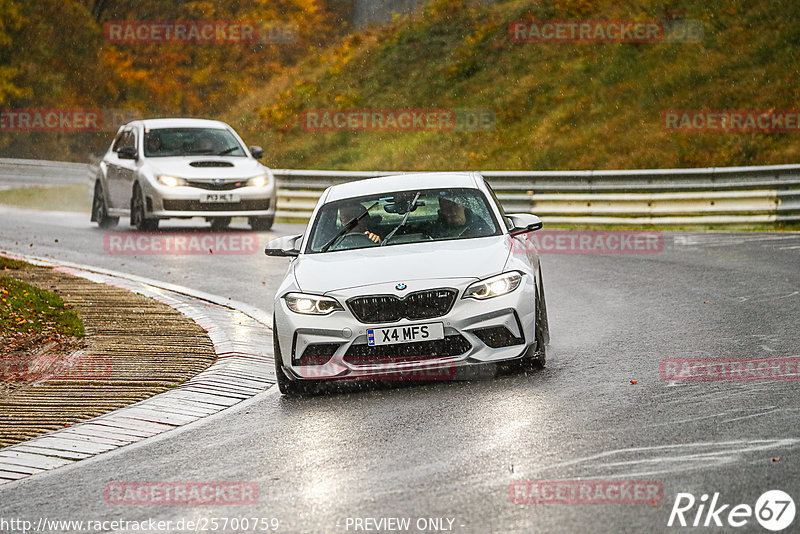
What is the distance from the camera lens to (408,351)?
337 inches

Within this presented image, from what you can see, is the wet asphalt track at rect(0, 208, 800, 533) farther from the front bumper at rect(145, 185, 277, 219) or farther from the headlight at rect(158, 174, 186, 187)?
the headlight at rect(158, 174, 186, 187)

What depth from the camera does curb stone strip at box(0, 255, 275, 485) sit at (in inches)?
290

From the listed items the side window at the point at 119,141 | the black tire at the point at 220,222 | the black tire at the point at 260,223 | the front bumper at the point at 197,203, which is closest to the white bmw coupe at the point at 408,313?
the front bumper at the point at 197,203

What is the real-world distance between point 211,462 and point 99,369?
307 centimetres

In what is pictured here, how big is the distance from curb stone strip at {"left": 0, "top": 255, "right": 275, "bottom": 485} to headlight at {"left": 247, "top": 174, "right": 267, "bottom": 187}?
279 inches

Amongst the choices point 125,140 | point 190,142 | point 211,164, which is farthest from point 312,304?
point 125,140

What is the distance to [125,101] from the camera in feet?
187

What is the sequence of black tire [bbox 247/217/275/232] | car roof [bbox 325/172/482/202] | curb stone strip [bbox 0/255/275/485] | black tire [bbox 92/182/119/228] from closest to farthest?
1. curb stone strip [bbox 0/255/275/485]
2. car roof [bbox 325/172/482/202]
3. black tire [bbox 247/217/275/232]
4. black tire [bbox 92/182/119/228]

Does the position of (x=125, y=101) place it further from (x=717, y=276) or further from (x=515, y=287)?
(x=515, y=287)

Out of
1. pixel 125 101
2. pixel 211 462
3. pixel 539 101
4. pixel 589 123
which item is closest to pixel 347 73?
pixel 539 101

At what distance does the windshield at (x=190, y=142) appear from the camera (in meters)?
21.3

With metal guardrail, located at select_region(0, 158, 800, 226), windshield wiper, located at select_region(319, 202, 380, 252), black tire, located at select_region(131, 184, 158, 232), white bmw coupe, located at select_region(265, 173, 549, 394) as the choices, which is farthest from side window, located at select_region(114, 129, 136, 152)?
white bmw coupe, located at select_region(265, 173, 549, 394)

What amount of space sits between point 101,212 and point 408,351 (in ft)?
48.8

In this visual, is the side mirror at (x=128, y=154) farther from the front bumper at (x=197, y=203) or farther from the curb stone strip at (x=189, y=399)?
the curb stone strip at (x=189, y=399)
